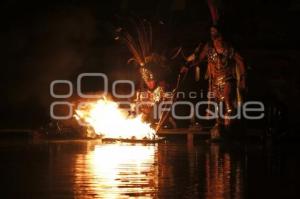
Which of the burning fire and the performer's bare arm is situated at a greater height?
the performer's bare arm

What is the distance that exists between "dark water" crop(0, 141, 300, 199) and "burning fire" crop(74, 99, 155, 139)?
2513 mm

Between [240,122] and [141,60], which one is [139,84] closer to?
[141,60]

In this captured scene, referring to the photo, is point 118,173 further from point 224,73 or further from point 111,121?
point 111,121

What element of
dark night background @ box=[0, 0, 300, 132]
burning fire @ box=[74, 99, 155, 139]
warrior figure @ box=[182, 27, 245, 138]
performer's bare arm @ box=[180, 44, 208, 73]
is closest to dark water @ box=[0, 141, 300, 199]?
warrior figure @ box=[182, 27, 245, 138]

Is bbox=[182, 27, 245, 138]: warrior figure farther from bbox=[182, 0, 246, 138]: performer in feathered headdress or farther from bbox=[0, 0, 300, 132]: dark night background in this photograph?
bbox=[0, 0, 300, 132]: dark night background

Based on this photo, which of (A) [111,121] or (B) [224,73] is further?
(A) [111,121]

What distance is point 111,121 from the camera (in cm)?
2198

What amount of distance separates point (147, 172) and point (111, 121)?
945 centimetres

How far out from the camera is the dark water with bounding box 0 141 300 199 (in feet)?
33.2

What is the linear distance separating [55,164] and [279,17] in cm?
1186

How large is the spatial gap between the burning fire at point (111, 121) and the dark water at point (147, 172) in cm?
251

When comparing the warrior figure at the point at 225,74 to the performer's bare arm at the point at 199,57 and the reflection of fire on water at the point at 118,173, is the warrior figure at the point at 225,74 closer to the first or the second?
the performer's bare arm at the point at 199,57

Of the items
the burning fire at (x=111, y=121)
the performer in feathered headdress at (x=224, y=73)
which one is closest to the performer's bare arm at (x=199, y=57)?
the performer in feathered headdress at (x=224, y=73)

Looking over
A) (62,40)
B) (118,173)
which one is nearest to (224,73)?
(62,40)
